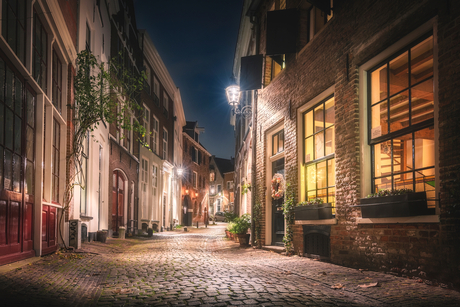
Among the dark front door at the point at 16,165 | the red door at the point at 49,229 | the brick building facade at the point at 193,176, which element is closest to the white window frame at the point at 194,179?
the brick building facade at the point at 193,176

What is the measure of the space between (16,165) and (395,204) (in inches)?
198

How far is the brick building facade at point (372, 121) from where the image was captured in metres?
4.56

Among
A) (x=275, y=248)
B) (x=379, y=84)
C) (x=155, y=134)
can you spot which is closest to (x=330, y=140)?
(x=379, y=84)

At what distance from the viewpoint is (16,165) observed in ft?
18.0

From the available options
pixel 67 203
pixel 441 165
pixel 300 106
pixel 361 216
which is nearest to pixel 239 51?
pixel 300 106

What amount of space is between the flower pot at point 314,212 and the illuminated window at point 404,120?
1279 millimetres

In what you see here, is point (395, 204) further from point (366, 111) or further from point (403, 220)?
point (366, 111)

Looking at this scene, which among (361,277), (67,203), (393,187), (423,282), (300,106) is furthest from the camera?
(300,106)

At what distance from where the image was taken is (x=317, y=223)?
24.7 ft

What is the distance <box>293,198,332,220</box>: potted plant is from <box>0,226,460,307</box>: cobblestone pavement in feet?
3.47

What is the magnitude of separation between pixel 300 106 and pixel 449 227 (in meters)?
4.72

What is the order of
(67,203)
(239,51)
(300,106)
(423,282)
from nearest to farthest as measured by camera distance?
(423,282)
(67,203)
(300,106)
(239,51)

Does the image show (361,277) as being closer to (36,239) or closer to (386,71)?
(386,71)

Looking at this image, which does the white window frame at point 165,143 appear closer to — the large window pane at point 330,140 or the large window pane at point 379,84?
the large window pane at point 330,140
